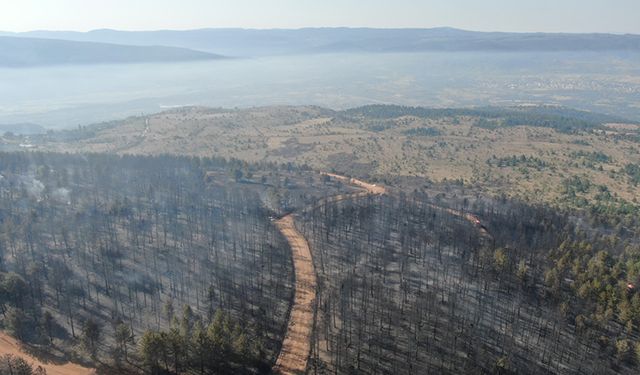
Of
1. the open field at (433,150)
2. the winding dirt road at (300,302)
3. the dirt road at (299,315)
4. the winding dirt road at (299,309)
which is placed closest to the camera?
the dirt road at (299,315)

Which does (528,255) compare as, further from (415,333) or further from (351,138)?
(351,138)

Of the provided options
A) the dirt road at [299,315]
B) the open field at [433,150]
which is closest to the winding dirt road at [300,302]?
the dirt road at [299,315]

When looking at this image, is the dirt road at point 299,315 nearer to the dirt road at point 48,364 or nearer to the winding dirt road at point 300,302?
the winding dirt road at point 300,302

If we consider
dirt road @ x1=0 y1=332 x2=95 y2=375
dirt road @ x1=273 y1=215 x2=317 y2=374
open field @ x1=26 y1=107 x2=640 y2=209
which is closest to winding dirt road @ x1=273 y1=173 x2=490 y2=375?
dirt road @ x1=273 y1=215 x2=317 y2=374

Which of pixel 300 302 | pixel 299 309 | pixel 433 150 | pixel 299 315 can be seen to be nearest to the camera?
pixel 299 315

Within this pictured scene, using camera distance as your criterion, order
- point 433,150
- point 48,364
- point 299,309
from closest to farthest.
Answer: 1. point 48,364
2. point 299,309
3. point 433,150

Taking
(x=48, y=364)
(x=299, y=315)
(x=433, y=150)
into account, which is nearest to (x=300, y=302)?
(x=299, y=315)

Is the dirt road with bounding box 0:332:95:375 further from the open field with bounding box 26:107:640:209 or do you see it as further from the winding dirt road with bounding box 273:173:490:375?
the open field with bounding box 26:107:640:209

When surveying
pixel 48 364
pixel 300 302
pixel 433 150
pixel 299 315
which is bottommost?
pixel 299 315

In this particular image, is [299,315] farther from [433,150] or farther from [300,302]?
[433,150]
